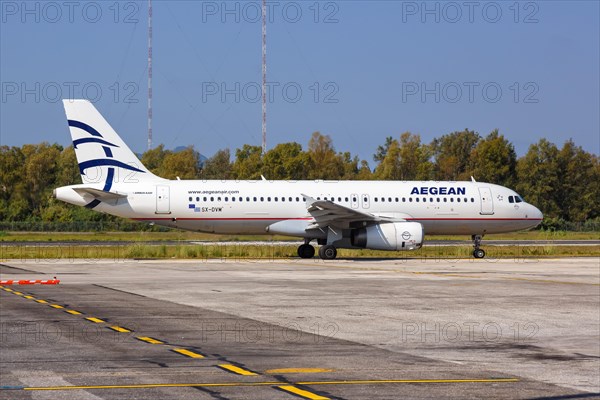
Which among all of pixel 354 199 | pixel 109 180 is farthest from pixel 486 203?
pixel 109 180

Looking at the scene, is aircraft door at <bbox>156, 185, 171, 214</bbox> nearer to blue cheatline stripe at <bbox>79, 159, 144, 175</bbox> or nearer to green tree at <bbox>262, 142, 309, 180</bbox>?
blue cheatline stripe at <bbox>79, 159, 144, 175</bbox>

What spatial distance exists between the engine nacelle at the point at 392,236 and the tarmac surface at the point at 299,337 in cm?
996

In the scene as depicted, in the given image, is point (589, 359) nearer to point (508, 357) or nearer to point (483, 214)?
point (508, 357)

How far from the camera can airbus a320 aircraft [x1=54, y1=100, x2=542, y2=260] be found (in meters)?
40.4

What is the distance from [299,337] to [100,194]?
86.6 ft

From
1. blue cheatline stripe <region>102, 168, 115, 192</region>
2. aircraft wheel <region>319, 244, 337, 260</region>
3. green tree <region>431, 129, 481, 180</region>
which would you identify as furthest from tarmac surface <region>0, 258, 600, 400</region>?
green tree <region>431, 129, 481, 180</region>

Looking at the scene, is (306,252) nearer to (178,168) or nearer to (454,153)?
(178,168)

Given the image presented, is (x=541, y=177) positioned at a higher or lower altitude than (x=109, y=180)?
higher

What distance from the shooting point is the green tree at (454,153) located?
367 feet

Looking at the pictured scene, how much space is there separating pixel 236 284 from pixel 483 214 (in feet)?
66.7

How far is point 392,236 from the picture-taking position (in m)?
39.5

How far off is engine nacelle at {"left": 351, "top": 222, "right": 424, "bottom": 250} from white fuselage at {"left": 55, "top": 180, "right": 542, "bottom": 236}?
3.32 meters

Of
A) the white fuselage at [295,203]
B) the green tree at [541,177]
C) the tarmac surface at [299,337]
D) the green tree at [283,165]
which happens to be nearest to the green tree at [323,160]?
the green tree at [283,165]

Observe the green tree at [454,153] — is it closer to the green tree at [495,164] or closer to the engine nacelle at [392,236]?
the green tree at [495,164]
